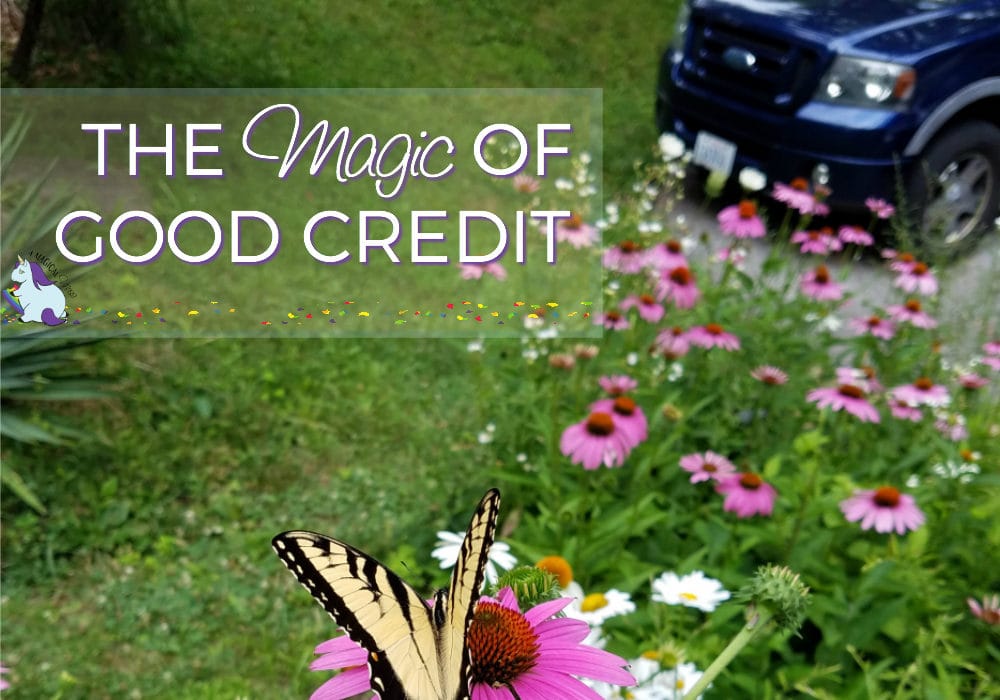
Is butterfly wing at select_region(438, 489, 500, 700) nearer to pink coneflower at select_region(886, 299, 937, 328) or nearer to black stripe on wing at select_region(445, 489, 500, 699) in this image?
black stripe on wing at select_region(445, 489, 500, 699)

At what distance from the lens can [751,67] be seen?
441 centimetres

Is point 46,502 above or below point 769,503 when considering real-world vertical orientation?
below

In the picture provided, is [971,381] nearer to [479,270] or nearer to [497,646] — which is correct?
Answer: [479,270]

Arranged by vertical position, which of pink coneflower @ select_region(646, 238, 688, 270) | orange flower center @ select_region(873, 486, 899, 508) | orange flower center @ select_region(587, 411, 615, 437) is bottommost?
pink coneflower @ select_region(646, 238, 688, 270)

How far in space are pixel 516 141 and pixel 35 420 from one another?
3.06 m

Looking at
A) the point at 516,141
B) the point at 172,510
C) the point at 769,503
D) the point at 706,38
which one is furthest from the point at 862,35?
the point at 172,510

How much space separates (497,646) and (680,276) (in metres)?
1.95

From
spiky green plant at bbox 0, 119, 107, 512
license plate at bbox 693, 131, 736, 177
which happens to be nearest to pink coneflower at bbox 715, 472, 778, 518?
spiky green plant at bbox 0, 119, 107, 512

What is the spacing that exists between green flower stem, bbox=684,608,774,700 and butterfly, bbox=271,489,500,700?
0.71 feet

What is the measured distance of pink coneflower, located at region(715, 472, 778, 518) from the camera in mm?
1909

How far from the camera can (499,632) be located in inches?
28.3

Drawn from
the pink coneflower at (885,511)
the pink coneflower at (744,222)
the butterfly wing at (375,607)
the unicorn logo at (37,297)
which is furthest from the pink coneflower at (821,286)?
the unicorn logo at (37,297)

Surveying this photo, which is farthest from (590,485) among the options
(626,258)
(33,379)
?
(33,379)

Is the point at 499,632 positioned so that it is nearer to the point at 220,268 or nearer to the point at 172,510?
the point at 172,510
